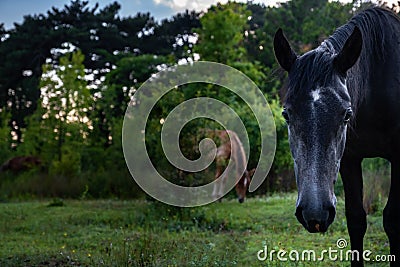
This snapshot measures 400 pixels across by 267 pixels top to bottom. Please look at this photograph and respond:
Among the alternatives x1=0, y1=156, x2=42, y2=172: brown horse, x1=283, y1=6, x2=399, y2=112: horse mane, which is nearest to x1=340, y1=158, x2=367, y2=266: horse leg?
x1=283, y1=6, x2=399, y2=112: horse mane

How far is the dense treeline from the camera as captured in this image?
1331 centimetres

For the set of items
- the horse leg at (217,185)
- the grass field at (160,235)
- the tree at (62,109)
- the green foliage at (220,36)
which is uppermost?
the green foliage at (220,36)

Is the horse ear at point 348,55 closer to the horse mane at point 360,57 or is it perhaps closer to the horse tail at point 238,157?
the horse mane at point 360,57

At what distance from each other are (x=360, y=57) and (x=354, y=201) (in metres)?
1.22

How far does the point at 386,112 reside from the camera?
11.2 feet

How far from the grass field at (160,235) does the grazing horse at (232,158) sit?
64 cm

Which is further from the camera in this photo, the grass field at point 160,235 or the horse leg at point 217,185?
the horse leg at point 217,185

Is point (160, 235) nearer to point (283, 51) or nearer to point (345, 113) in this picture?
point (283, 51)

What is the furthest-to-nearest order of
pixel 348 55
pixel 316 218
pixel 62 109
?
pixel 62 109 < pixel 348 55 < pixel 316 218

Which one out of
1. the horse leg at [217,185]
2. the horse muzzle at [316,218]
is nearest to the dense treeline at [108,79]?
the horse leg at [217,185]

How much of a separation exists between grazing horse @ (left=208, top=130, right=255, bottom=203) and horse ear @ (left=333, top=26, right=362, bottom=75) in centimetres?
754

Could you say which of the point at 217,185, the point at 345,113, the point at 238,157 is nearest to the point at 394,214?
the point at 345,113

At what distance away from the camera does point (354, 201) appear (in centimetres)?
384

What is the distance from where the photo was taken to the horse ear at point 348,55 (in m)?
2.62
